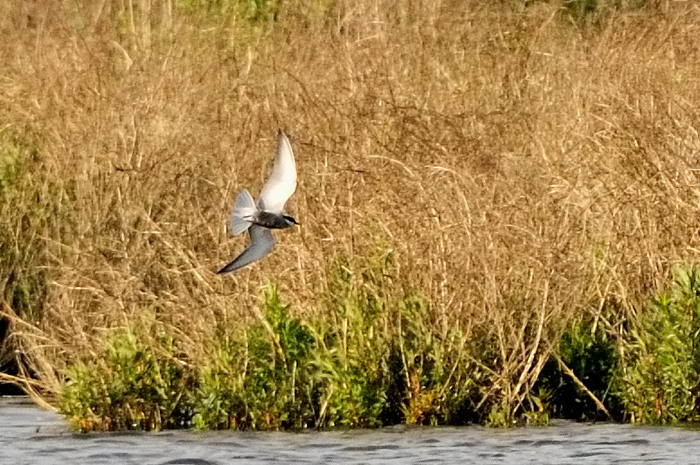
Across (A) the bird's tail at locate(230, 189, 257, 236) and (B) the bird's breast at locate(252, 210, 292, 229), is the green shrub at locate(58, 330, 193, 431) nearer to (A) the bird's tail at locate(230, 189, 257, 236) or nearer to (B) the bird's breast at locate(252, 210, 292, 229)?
(A) the bird's tail at locate(230, 189, 257, 236)

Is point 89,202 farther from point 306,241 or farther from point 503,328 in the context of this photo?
point 503,328

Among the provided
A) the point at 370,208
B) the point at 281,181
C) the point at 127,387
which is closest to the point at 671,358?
the point at 370,208

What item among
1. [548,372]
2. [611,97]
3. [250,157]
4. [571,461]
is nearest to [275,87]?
[250,157]

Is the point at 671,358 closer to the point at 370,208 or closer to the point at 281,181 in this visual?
the point at 370,208

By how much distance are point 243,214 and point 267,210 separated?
13 cm

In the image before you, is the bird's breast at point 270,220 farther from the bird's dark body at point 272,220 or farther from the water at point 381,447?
the water at point 381,447

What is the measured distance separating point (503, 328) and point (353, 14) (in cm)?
459

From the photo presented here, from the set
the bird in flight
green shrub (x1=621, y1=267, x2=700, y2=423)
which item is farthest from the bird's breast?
green shrub (x1=621, y1=267, x2=700, y2=423)

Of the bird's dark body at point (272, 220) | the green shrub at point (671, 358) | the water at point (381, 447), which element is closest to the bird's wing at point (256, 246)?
the bird's dark body at point (272, 220)

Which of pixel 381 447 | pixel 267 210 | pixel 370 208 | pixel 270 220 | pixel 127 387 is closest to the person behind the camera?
pixel 270 220

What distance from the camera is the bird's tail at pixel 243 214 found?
10.3 m

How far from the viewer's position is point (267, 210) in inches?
409

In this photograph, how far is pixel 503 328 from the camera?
11.1 m

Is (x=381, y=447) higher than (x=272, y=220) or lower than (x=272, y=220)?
lower
